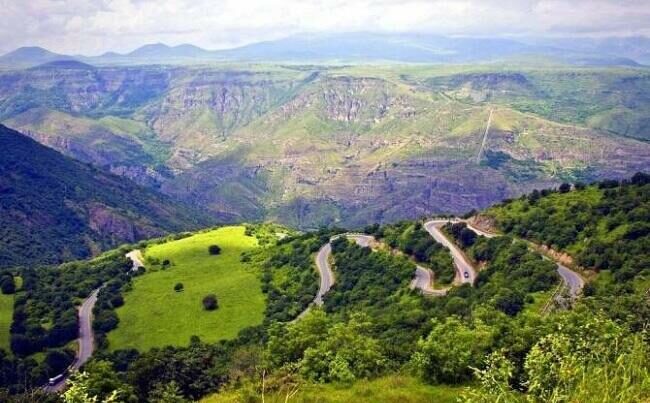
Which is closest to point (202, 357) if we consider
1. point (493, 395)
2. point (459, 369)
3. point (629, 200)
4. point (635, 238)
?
point (459, 369)

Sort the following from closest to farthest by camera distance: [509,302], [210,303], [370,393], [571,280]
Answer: [370,393] < [509,302] < [571,280] < [210,303]

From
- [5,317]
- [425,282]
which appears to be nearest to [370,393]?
[425,282]

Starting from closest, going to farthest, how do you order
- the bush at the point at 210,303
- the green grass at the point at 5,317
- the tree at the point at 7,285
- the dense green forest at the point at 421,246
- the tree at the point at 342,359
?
the tree at the point at 342,359 < the dense green forest at the point at 421,246 < the green grass at the point at 5,317 < the bush at the point at 210,303 < the tree at the point at 7,285

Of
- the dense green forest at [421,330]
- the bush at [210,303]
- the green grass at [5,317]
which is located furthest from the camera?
the bush at [210,303]

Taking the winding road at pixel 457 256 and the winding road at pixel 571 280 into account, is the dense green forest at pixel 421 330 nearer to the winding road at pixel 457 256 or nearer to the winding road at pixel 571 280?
the winding road at pixel 457 256

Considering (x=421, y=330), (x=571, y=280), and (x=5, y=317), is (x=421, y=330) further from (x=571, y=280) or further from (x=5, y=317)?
(x=5, y=317)

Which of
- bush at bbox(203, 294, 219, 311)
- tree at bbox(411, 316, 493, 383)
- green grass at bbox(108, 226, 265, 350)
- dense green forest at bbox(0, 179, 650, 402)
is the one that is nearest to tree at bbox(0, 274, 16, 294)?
dense green forest at bbox(0, 179, 650, 402)

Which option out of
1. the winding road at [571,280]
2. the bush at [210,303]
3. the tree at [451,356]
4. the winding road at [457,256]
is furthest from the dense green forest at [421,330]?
the bush at [210,303]
